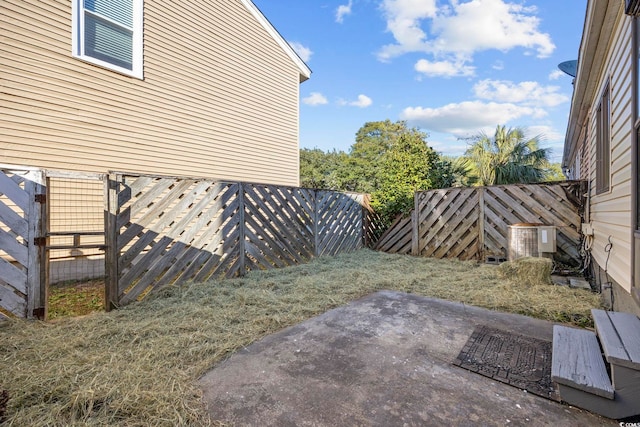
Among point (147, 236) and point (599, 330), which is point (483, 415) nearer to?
point (599, 330)

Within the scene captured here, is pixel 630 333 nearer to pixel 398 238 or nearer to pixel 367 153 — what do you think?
pixel 398 238

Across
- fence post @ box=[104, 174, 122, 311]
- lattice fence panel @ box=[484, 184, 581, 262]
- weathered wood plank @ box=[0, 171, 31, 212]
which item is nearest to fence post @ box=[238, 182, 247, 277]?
fence post @ box=[104, 174, 122, 311]

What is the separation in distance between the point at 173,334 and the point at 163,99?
489 cm

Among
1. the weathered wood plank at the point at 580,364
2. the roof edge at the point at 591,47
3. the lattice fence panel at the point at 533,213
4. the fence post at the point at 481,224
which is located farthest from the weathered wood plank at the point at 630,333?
the fence post at the point at 481,224

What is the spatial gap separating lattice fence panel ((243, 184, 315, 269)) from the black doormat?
11.0 ft

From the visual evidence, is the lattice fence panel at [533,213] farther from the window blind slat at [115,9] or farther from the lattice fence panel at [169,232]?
the window blind slat at [115,9]

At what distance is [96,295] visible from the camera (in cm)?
387

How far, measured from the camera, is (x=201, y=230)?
4035 millimetres

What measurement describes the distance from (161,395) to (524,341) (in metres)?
2.52

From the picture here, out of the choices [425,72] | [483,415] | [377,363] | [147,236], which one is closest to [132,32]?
[147,236]

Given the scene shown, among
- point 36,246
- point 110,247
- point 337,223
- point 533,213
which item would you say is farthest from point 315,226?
point 36,246

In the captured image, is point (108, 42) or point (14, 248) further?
point (108, 42)

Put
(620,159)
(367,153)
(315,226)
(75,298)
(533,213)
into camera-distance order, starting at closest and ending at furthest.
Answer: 1. (620,159)
2. (75,298)
3. (533,213)
4. (315,226)
5. (367,153)

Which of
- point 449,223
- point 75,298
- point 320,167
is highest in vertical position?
point 320,167
